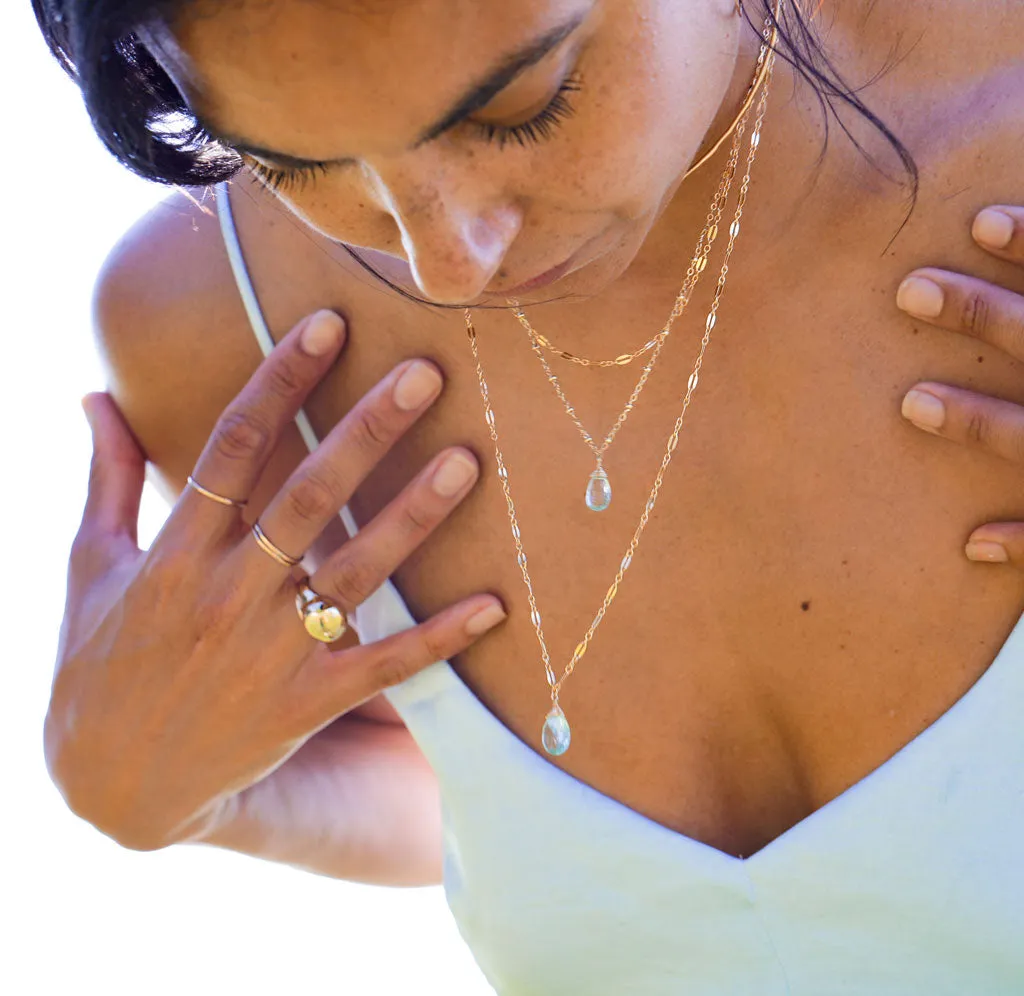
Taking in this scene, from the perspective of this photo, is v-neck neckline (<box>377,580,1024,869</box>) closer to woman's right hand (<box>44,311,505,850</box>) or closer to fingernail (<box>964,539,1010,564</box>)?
fingernail (<box>964,539,1010,564</box>)

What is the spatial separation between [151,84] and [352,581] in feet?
1.57

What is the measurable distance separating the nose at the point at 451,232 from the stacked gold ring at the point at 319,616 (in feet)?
1.46

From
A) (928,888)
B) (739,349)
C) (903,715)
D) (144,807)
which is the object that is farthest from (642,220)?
(144,807)

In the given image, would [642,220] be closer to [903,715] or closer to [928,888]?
[903,715]

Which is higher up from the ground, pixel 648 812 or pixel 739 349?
pixel 739 349

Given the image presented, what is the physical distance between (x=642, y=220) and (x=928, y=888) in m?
0.56

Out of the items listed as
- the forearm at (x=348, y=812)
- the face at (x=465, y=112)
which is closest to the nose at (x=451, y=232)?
the face at (x=465, y=112)

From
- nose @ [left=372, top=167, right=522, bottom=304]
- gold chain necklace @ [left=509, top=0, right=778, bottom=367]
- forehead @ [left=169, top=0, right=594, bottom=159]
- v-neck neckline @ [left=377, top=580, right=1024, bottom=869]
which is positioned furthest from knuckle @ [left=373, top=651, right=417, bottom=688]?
forehead @ [left=169, top=0, right=594, bottom=159]

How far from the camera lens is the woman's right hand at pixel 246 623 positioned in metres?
1.18

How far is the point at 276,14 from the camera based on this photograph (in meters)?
0.71

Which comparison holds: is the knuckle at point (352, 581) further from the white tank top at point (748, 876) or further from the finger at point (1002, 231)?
the finger at point (1002, 231)

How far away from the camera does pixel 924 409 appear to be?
41.8 inches

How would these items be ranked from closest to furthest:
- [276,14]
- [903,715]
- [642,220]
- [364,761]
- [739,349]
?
[276,14]
[642,220]
[903,715]
[739,349]
[364,761]

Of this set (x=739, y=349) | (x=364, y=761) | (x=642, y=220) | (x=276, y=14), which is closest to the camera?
(x=276, y=14)
